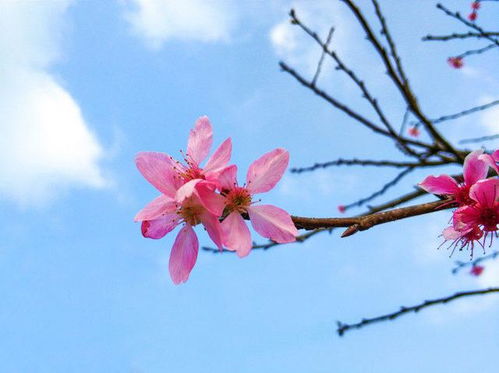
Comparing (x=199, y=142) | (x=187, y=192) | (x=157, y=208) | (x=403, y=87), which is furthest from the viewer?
(x=403, y=87)

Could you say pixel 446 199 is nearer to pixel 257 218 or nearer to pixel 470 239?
pixel 470 239

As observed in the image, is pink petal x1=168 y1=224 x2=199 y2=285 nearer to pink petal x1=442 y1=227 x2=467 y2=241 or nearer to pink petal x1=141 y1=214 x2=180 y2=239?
pink petal x1=141 y1=214 x2=180 y2=239

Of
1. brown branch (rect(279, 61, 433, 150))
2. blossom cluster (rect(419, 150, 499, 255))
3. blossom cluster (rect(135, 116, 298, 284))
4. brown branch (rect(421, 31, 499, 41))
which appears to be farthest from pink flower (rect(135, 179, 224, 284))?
brown branch (rect(421, 31, 499, 41))

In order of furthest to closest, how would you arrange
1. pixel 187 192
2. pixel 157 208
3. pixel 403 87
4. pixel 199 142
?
1. pixel 403 87
2. pixel 199 142
3. pixel 157 208
4. pixel 187 192

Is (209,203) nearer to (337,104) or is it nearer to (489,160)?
(489,160)

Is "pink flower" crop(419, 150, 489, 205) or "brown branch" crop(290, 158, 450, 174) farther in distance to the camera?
"brown branch" crop(290, 158, 450, 174)

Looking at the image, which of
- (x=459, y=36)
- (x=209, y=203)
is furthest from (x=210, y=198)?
(x=459, y=36)
